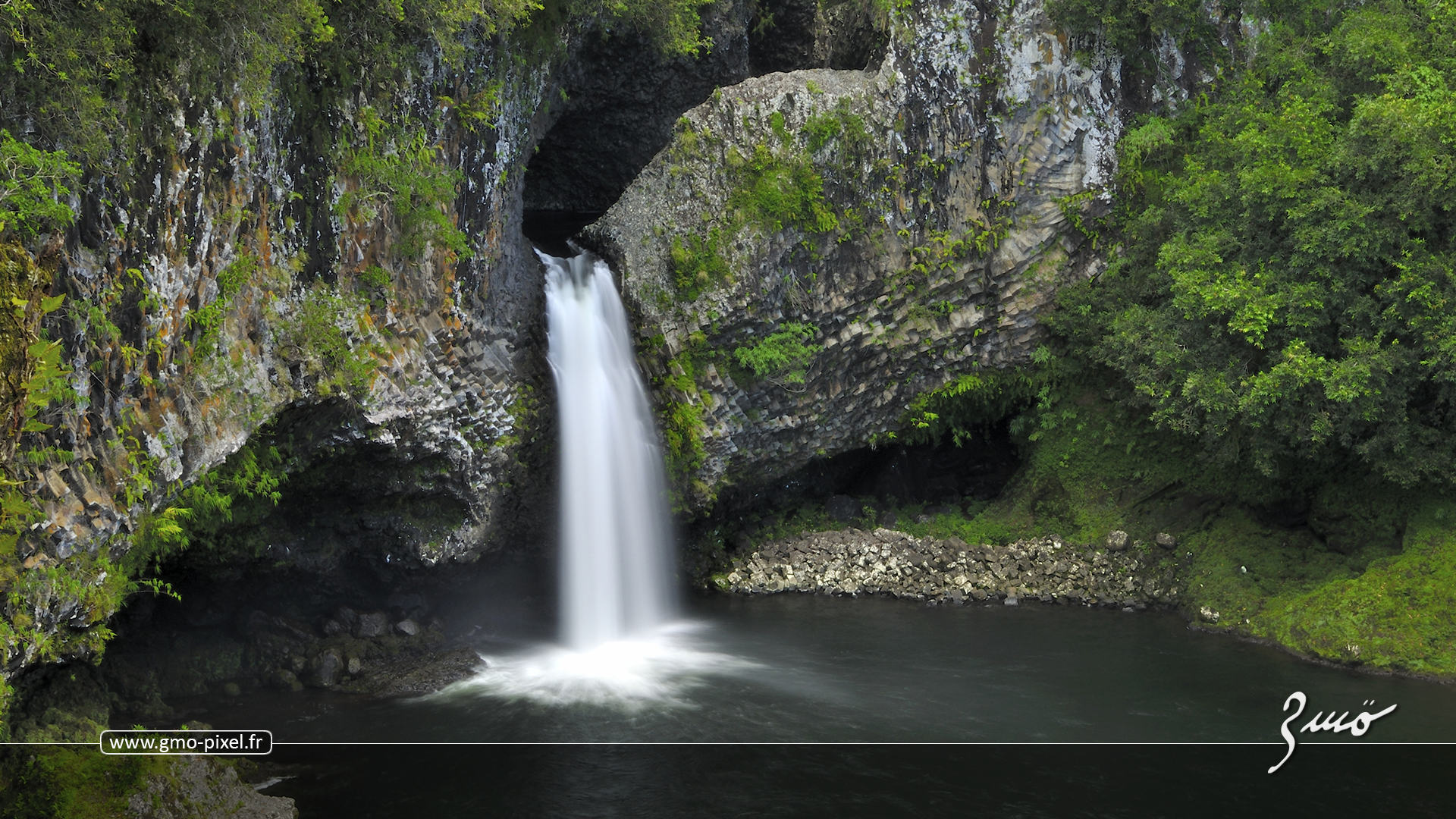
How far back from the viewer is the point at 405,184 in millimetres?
12328

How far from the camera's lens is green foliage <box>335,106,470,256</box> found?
1177 centimetres

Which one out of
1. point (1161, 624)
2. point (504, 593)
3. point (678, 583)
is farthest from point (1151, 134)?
point (504, 593)

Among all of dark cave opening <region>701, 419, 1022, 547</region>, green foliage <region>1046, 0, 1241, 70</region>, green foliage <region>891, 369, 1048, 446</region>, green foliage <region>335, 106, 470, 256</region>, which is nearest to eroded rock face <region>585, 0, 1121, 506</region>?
green foliage <region>1046, 0, 1241, 70</region>

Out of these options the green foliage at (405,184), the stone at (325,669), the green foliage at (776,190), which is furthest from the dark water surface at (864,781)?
the green foliage at (776,190)

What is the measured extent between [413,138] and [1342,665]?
13.9 metres

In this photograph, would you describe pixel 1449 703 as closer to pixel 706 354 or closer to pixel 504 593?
pixel 706 354

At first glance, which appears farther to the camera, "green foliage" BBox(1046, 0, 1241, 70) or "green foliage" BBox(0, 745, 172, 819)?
"green foliage" BBox(1046, 0, 1241, 70)

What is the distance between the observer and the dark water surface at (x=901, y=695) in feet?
39.2

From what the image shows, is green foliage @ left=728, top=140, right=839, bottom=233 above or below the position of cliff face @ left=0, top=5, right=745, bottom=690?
above

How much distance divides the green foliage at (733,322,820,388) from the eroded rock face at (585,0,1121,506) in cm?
10

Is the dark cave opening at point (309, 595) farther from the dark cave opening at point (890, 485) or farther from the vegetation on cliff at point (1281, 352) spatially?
the vegetation on cliff at point (1281, 352)

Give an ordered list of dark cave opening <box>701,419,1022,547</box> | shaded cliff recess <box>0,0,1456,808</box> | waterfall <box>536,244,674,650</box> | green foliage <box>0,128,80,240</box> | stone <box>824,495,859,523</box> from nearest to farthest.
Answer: green foliage <box>0,128,80,240</box> → shaded cliff recess <box>0,0,1456,808</box> → waterfall <box>536,244,674,650</box> → dark cave opening <box>701,419,1022,547</box> → stone <box>824,495,859,523</box>

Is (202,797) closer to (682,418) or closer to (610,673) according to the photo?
(610,673)
